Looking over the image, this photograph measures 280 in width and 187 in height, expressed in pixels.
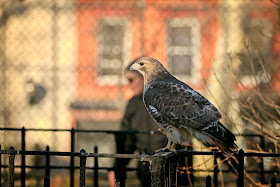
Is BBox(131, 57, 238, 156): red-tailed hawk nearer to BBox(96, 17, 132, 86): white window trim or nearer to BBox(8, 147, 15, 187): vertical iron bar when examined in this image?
BBox(8, 147, 15, 187): vertical iron bar

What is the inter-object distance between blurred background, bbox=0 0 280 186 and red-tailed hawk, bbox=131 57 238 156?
18.7ft

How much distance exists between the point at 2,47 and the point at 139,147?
513cm

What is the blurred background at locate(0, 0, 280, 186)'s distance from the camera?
374 inches

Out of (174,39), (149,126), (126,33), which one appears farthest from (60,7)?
(149,126)

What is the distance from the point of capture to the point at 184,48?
382 inches

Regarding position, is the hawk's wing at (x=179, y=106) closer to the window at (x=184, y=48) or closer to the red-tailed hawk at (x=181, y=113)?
the red-tailed hawk at (x=181, y=113)

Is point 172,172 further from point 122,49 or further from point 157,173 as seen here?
point 122,49

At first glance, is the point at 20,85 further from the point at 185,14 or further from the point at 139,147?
the point at 139,147

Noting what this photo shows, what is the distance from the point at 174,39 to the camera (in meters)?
9.70

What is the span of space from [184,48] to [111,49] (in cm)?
146

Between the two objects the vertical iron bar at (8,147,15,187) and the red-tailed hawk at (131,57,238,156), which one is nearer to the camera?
the vertical iron bar at (8,147,15,187)

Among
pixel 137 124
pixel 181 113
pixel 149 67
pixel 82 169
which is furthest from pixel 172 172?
pixel 137 124

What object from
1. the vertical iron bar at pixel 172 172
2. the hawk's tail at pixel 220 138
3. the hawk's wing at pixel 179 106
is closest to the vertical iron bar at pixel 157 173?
the vertical iron bar at pixel 172 172

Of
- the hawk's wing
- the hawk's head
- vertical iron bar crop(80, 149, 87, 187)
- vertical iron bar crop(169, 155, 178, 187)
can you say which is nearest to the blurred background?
the hawk's head
